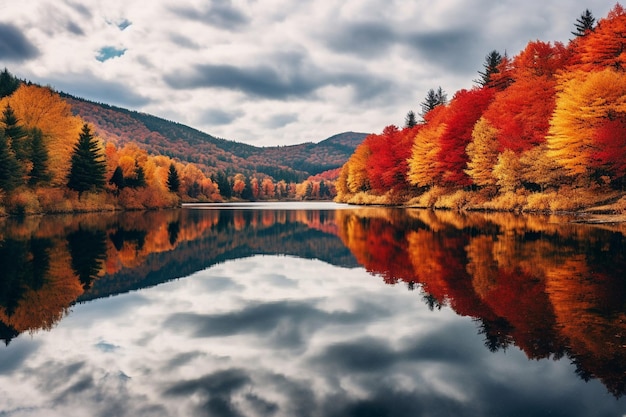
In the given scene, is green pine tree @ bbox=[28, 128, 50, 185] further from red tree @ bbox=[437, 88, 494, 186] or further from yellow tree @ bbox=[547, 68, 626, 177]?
yellow tree @ bbox=[547, 68, 626, 177]

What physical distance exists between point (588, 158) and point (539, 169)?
5552 mm

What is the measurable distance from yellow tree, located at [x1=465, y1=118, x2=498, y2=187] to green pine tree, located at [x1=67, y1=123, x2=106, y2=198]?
1716 inches

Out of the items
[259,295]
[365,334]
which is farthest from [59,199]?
[365,334]

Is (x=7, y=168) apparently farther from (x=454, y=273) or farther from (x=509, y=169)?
(x=509, y=169)

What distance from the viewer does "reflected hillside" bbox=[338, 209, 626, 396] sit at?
593 centimetres

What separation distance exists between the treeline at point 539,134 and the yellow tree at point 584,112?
0.06 metres

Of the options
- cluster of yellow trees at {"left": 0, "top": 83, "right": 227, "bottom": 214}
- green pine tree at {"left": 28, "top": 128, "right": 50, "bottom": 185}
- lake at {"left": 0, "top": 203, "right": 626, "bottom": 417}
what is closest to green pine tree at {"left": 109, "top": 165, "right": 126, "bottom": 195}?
cluster of yellow trees at {"left": 0, "top": 83, "right": 227, "bottom": 214}

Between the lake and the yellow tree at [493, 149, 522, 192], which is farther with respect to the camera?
the yellow tree at [493, 149, 522, 192]

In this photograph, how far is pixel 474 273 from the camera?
1123 centimetres

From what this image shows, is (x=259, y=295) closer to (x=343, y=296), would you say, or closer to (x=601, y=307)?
(x=343, y=296)

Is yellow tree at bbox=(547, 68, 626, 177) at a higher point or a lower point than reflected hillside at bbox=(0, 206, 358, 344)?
higher

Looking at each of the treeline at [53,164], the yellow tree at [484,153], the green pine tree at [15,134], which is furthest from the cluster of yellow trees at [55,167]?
the yellow tree at [484,153]

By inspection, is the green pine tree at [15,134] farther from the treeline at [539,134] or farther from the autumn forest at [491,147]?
the treeline at [539,134]

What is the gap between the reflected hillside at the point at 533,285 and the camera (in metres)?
5.93
